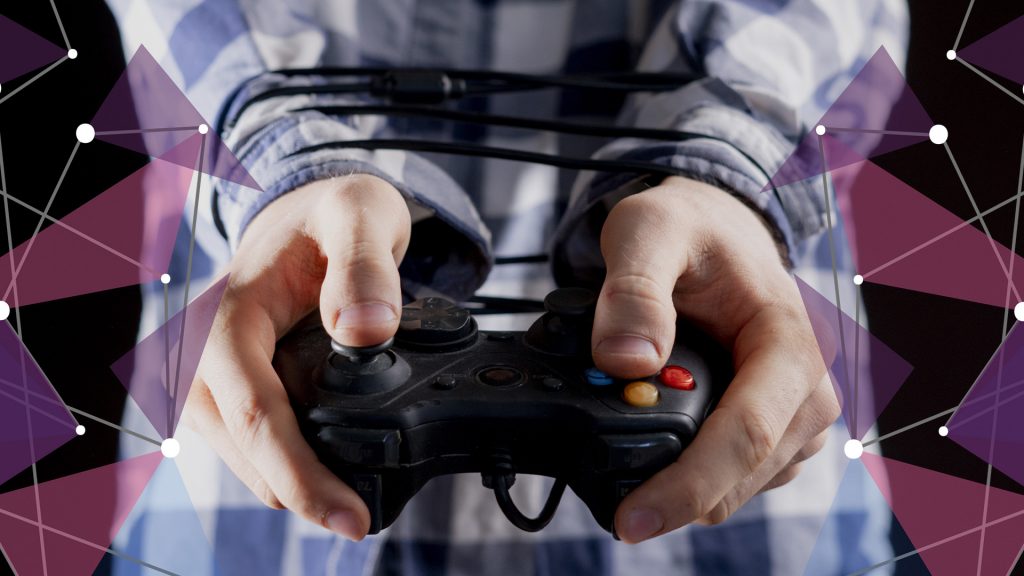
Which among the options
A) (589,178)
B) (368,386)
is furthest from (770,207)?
(368,386)

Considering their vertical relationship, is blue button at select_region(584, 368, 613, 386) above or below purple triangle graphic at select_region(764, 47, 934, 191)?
below

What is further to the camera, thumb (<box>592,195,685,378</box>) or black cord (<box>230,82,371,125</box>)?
black cord (<box>230,82,371,125</box>)

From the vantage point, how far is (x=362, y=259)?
293mm

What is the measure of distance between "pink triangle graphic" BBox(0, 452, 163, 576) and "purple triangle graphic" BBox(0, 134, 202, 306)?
0.28 feet

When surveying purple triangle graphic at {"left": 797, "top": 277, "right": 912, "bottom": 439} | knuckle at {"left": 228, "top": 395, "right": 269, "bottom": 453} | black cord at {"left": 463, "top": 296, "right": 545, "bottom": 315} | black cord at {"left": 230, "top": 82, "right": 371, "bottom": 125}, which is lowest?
knuckle at {"left": 228, "top": 395, "right": 269, "bottom": 453}

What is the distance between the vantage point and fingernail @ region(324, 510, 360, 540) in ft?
0.85

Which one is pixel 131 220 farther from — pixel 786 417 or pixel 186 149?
pixel 786 417

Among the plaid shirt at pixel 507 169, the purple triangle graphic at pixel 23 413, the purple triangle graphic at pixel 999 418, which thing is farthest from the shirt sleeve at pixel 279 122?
the purple triangle graphic at pixel 999 418

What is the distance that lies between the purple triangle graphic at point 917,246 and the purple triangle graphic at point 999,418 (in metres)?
0.03

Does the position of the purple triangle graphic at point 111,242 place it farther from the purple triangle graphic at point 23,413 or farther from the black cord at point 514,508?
the black cord at point 514,508

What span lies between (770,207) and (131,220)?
0.94 feet

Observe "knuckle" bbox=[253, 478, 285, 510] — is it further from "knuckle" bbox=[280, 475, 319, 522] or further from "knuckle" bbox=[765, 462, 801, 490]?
"knuckle" bbox=[765, 462, 801, 490]

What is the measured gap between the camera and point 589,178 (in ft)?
1.38
